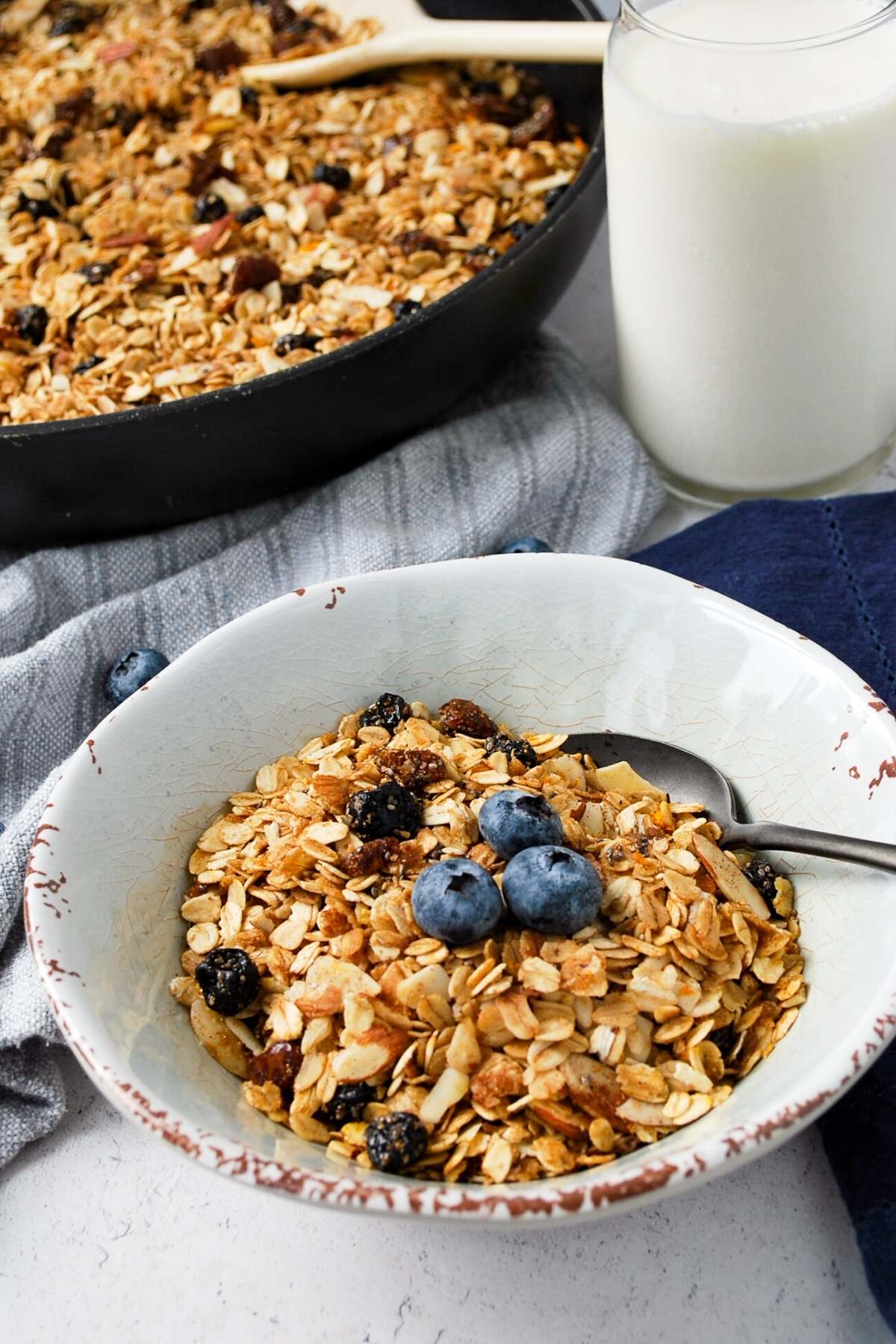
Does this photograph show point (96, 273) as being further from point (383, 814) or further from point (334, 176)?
point (383, 814)

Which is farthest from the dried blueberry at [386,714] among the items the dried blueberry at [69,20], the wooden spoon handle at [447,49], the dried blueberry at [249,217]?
the dried blueberry at [69,20]

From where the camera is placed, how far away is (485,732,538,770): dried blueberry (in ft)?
3.14

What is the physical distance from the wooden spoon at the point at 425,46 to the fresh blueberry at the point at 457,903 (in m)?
0.94

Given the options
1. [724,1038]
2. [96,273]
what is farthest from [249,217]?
[724,1038]

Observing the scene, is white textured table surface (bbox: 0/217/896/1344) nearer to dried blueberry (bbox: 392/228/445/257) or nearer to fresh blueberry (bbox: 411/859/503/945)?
fresh blueberry (bbox: 411/859/503/945)

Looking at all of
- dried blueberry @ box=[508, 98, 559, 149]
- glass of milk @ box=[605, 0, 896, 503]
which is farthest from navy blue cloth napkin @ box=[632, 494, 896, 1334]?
dried blueberry @ box=[508, 98, 559, 149]

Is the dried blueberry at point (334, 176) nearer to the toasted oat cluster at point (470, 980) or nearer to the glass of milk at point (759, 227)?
the glass of milk at point (759, 227)

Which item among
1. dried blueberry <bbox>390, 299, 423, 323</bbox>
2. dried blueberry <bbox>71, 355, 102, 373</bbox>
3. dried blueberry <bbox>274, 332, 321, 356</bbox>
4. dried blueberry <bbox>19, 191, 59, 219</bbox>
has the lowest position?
dried blueberry <bbox>71, 355, 102, 373</bbox>

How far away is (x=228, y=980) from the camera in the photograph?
0.82 metres

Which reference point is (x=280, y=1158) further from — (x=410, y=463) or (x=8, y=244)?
(x=8, y=244)

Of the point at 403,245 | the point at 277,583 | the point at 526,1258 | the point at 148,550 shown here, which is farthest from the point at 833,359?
the point at 526,1258

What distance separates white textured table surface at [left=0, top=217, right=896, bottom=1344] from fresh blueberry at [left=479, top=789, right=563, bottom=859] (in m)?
0.23

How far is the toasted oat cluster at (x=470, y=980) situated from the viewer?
0.76 metres

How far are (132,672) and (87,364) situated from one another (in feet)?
1.00
